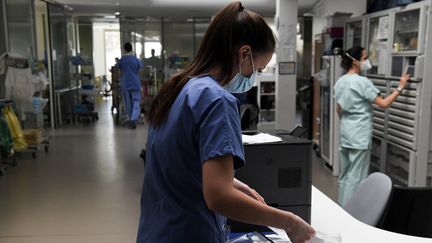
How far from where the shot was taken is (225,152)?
1.02 m

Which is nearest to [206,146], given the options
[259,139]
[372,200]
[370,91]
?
[259,139]

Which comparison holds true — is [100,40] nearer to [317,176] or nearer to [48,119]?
[48,119]

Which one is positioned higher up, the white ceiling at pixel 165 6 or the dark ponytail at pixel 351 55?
the white ceiling at pixel 165 6

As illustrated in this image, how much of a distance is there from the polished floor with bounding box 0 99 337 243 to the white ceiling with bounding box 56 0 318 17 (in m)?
→ 2.96

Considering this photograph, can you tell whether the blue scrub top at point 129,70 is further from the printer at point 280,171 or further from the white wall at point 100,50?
the printer at point 280,171

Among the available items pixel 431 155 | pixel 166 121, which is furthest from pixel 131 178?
pixel 166 121

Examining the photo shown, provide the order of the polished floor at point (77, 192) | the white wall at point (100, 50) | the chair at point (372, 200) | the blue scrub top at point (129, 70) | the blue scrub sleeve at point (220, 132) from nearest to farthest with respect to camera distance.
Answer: the blue scrub sleeve at point (220, 132) → the chair at point (372, 200) → the polished floor at point (77, 192) → the blue scrub top at point (129, 70) → the white wall at point (100, 50)

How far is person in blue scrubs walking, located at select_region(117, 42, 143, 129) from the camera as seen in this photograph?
811 cm

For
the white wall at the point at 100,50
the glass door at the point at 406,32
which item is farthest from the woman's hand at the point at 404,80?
the white wall at the point at 100,50

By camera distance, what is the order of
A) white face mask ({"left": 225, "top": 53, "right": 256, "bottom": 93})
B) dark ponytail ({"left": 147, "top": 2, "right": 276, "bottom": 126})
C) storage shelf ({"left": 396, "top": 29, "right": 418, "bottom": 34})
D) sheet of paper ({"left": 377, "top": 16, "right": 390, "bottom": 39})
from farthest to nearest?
sheet of paper ({"left": 377, "top": 16, "right": 390, "bottom": 39}) → storage shelf ({"left": 396, "top": 29, "right": 418, "bottom": 34}) → white face mask ({"left": 225, "top": 53, "right": 256, "bottom": 93}) → dark ponytail ({"left": 147, "top": 2, "right": 276, "bottom": 126})

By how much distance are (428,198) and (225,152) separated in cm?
156

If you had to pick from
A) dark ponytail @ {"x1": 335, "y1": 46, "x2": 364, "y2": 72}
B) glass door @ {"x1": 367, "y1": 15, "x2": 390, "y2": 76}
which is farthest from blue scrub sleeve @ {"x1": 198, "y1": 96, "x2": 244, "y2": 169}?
glass door @ {"x1": 367, "y1": 15, "x2": 390, "y2": 76}

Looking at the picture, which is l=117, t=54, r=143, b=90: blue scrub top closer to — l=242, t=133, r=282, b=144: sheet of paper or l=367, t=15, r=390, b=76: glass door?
l=367, t=15, r=390, b=76: glass door

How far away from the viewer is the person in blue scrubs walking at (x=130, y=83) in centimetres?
811
